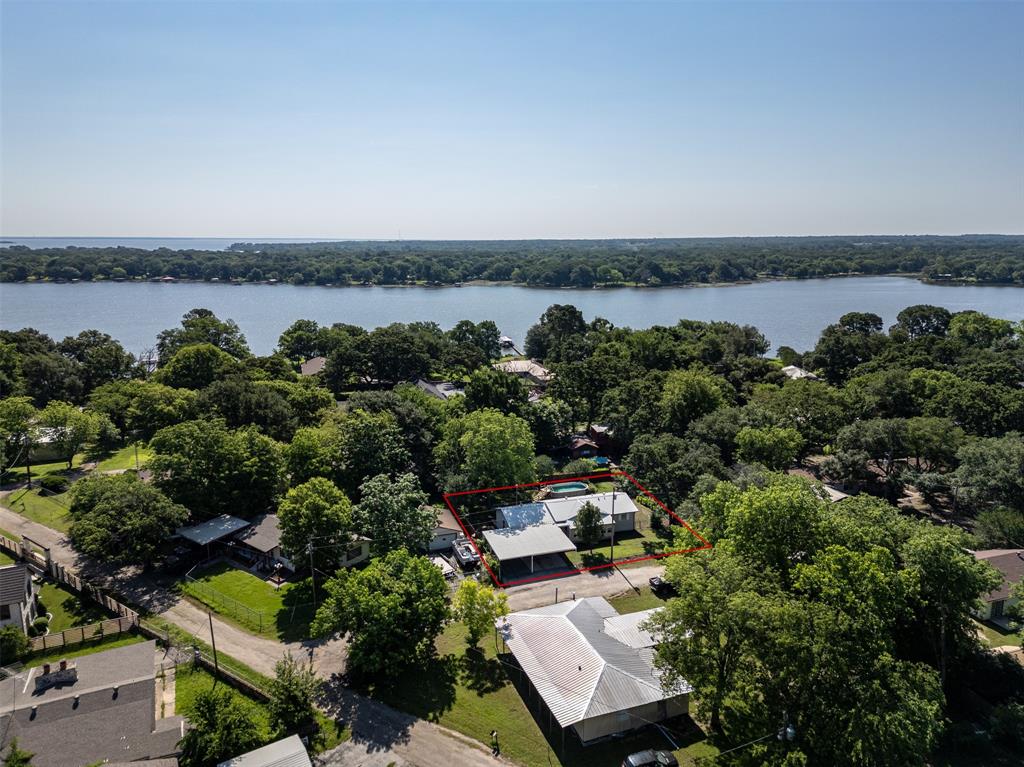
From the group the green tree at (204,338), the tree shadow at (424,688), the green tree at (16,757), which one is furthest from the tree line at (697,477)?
the green tree at (16,757)

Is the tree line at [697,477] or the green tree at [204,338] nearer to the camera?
the tree line at [697,477]

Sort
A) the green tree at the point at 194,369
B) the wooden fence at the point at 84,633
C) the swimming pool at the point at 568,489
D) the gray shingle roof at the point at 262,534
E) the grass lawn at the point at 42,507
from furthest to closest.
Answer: the green tree at the point at 194,369, the swimming pool at the point at 568,489, the grass lawn at the point at 42,507, the gray shingle roof at the point at 262,534, the wooden fence at the point at 84,633

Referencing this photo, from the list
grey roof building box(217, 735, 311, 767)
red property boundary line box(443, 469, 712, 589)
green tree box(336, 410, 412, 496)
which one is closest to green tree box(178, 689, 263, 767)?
grey roof building box(217, 735, 311, 767)

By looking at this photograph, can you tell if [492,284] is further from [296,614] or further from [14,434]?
[296,614]

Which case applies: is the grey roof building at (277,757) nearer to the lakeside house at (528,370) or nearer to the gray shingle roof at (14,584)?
the gray shingle roof at (14,584)

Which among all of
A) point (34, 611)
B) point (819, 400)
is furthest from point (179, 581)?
point (819, 400)

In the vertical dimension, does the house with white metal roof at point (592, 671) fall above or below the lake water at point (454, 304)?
below

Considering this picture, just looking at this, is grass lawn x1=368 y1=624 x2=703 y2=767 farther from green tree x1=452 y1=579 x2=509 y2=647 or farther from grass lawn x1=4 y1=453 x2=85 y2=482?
grass lawn x1=4 y1=453 x2=85 y2=482

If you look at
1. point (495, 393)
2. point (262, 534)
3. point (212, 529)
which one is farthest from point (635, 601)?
point (212, 529)
